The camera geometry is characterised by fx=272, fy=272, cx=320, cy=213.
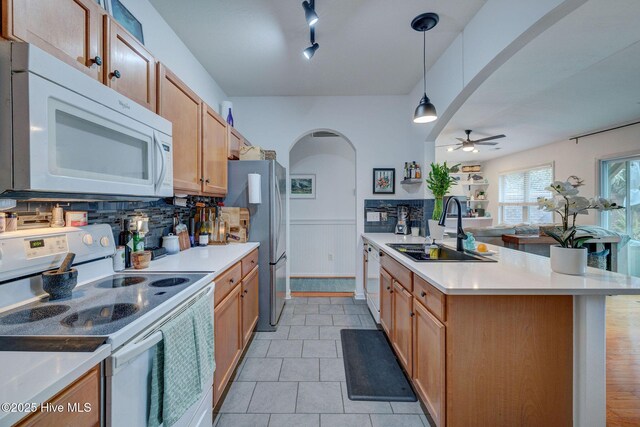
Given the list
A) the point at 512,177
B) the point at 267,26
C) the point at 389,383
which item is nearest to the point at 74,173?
the point at 267,26

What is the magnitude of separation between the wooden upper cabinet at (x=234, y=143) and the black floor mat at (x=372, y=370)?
81.9 inches

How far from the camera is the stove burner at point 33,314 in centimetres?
85

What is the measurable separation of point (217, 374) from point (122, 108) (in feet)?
4.78

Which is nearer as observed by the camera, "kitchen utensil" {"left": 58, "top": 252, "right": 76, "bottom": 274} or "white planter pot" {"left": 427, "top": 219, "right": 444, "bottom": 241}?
"kitchen utensil" {"left": 58, "top": 252, "right": 76, "bottom": 274}

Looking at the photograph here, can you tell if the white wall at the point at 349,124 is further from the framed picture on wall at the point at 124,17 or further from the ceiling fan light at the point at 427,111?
the framed picture on wall at the point at 124,17

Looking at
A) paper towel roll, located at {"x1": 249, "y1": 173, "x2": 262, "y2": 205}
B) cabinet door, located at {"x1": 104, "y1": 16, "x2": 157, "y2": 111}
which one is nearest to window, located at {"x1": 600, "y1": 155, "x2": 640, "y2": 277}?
paper towel roll, located at {"x1": 249, "y1": 173, "x2": 262, "y2": 205}

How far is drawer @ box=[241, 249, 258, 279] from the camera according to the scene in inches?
85.1

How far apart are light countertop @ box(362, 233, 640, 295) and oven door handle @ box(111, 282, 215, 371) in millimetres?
1195

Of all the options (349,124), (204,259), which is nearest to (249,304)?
(204,259)

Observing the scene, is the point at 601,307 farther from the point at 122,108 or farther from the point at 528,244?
the point at 528,244

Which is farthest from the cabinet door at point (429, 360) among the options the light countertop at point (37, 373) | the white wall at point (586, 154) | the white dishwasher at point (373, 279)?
the white wall at point (586, 154)

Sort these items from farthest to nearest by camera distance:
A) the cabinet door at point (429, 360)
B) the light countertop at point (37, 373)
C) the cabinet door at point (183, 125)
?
the cabinet door at point (183, 125)
the cabinet door at point (429, 360)
the light countertop at point (37, 373)

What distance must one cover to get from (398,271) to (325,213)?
9.17 feet

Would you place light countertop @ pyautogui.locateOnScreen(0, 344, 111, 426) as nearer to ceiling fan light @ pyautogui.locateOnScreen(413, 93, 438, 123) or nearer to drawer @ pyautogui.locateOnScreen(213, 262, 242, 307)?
drawer @ pyautogui.locateOnScreen(213, 262, 242, 307)
